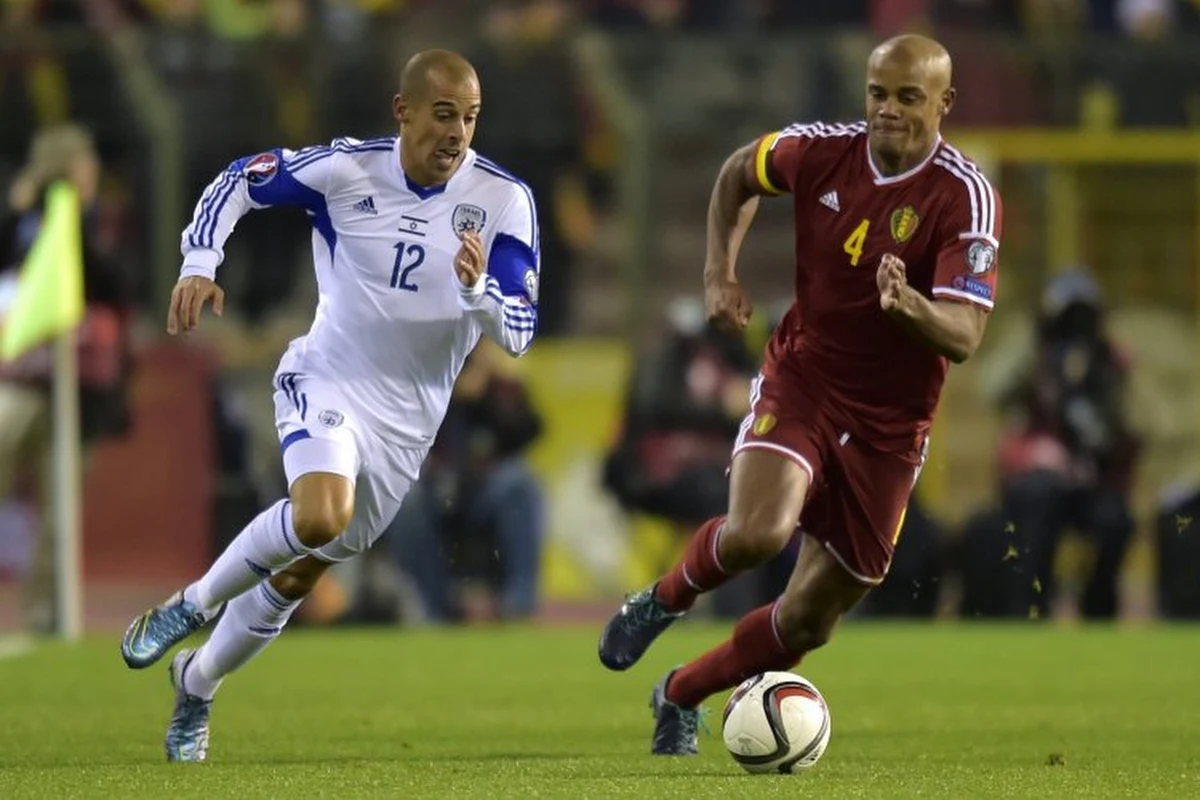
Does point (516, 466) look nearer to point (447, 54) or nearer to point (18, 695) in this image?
point (18, 695)

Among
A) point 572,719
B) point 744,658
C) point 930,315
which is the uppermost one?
point 930,315

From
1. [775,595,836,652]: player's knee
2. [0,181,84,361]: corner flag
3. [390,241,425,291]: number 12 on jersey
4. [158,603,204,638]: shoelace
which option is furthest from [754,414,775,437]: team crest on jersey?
[0,181,84,361]: corner flag

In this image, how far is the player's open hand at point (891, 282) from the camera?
7.36 meters

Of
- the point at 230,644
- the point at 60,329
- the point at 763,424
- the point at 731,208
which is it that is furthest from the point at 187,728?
the point at 60,329

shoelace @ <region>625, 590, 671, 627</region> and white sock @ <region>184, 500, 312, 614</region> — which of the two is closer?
white sock @ <region>184, 500, 312, 614</region>

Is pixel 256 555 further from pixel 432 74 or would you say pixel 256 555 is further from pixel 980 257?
pixel 980 257

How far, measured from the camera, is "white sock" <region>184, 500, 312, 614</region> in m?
7.73

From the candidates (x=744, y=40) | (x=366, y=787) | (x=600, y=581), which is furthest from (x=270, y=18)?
(x=366, y=787)

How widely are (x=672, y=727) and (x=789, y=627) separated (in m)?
0.53

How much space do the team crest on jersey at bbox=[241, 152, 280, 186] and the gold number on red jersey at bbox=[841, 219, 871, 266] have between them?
1.79m

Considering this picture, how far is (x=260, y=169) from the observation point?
27.1 feet

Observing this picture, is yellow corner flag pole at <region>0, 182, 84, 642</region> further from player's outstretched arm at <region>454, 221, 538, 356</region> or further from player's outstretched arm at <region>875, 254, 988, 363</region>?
player's outstretched arm at <region>875, 254, 988, 363</region>

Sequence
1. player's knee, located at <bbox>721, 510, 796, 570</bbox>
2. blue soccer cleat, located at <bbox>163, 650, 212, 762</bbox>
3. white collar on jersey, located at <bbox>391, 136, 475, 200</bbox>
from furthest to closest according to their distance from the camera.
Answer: white collar on jersey, located at <bbox>391, 136, 475, 200</bbox> < blue soccer cleat, located at <bbox>163, 650, 212, 762</bbox> < player's knee, located at <bbox>721, 510, 796, 570</bbox>

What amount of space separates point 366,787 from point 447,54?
91.1 inches
